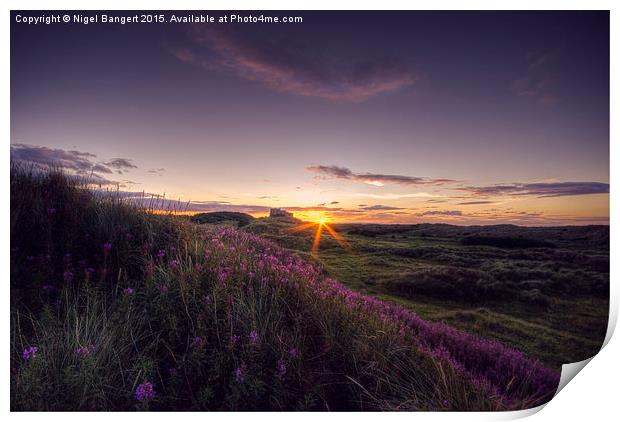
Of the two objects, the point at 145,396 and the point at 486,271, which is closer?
the point at 145,396

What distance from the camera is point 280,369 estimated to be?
294 centimetres

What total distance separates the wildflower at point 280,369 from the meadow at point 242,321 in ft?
0.04

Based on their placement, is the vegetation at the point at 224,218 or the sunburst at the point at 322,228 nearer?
the sunburst at the point at 322,228

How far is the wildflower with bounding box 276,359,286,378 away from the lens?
291cm

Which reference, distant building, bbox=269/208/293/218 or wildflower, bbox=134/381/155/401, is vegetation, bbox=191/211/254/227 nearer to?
distant building, bbox=269/208/293/218

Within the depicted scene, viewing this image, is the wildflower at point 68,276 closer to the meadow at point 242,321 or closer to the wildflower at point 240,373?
the meadow at point 242,321

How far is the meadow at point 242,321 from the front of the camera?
2906 millimetres

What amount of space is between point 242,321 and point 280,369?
485mm

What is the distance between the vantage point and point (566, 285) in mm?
3967

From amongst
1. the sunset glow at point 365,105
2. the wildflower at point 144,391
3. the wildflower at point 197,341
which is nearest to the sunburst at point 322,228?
the sunset glow at point 365,105

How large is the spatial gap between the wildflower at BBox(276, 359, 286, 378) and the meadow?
0.01 metres
